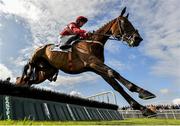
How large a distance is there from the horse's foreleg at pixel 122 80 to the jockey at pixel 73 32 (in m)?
1.59

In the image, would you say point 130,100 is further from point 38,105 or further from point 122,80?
point 38,105

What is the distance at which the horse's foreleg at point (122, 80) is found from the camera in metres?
8.16

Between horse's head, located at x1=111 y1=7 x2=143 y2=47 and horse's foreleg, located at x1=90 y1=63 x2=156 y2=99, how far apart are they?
155cm

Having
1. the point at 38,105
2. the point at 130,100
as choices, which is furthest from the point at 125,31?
the point at 38,105

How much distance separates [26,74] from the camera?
14148 mm

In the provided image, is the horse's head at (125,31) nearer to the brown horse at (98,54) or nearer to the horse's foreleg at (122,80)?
the brown horse at (98,54)

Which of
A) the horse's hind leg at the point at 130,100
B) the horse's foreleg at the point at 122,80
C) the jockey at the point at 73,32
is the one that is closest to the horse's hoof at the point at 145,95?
the horse's foreleg at the point at 122,80

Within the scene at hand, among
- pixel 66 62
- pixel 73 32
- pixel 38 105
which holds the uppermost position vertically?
pixel 73 32

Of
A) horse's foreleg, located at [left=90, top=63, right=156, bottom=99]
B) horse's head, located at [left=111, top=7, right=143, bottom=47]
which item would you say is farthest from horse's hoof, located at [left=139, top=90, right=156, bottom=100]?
horse's head, located at [left=111, top=7, right=143, bottom=47]

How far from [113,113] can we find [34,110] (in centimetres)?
1013

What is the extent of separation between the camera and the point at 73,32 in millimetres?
11320

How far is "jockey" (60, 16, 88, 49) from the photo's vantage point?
11.2 meters

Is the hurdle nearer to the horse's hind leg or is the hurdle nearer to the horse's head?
the horse's hind leg

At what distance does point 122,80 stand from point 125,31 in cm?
255
